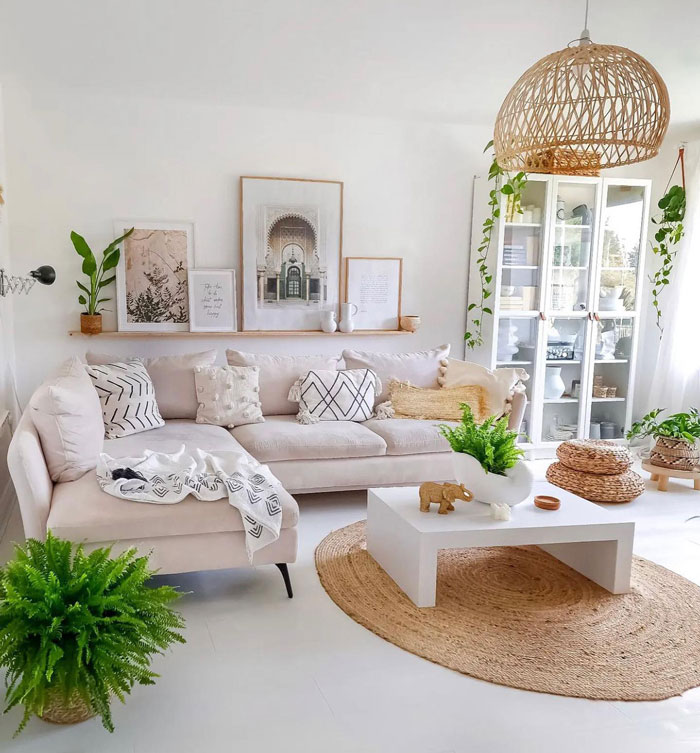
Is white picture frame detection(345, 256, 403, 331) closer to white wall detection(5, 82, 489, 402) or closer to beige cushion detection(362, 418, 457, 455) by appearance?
white wall detection(5, 82, 489, 402)

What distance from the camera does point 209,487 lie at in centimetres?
288

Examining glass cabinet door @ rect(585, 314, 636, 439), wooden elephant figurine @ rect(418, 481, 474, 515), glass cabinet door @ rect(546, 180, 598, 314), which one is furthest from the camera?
glass cabinet door @ rect(585, 314, 636, 439)

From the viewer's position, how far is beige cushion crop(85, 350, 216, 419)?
4.27m

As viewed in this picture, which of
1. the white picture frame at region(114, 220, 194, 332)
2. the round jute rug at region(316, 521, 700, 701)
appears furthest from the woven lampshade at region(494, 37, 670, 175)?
the white picture frame at region(114, 220, 194, 332)

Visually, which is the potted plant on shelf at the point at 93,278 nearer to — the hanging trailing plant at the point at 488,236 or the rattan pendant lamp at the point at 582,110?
the hanging trailing plant at the point at 488,236

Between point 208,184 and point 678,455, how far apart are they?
3.49m

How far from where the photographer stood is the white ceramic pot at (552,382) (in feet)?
17.9

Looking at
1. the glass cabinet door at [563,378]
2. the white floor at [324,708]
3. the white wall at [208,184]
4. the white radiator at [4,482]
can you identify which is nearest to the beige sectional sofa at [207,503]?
the white floor at [324,708]

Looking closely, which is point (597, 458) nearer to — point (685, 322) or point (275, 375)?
point (685, 322)

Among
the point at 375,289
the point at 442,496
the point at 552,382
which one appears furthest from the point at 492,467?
the point at 552,382

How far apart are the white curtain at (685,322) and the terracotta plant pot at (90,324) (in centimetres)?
409

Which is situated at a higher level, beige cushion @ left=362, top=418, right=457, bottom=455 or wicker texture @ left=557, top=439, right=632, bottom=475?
beige cushion @ left=362, top=418, right=457, bottom=455

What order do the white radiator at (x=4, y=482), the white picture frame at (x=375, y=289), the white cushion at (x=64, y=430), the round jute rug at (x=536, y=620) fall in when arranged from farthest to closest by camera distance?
the white picture frame at (x=375, y=289) < the white radiator at (x=4, y=482) < the white cushion at (x=64, y=430) < the round jute rug at (x=536, y=620)

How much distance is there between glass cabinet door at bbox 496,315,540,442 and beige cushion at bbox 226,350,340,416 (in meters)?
1.52
